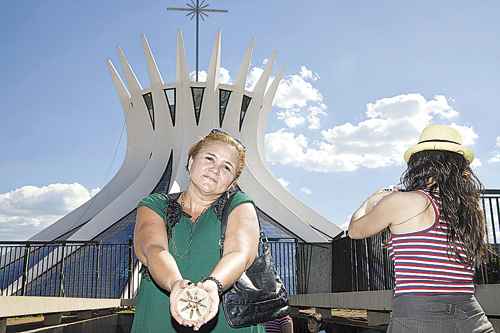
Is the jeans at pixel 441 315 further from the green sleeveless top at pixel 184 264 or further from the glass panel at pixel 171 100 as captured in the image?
the glass panel at pixel 171 100

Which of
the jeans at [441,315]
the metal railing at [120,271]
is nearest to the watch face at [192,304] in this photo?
the jeans at [441,315]

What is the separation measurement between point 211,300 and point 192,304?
0.05 m

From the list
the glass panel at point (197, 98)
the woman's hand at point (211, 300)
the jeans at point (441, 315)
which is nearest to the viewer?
the woman's hand at point (211, 300)

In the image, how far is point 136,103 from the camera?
102ft

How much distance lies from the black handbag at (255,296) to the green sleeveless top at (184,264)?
4 cm

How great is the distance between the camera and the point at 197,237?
80.7 inches

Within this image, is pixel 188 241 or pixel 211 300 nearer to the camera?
pixel 211 300

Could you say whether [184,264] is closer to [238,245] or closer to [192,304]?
[238,245]

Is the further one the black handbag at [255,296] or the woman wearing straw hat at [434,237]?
the woman wearing straw hat at [434,237]

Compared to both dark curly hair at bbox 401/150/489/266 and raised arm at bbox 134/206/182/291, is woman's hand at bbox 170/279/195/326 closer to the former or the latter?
raised arm at bbox 134/206/182/291

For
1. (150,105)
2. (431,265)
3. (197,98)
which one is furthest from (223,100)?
(431,265)

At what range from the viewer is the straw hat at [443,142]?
8.70 feet

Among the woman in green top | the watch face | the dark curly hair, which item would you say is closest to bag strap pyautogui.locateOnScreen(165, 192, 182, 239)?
the woman in green top

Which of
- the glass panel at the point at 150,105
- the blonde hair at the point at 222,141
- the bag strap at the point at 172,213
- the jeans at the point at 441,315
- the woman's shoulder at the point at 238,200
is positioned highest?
the glass panel at the point at 150,105
